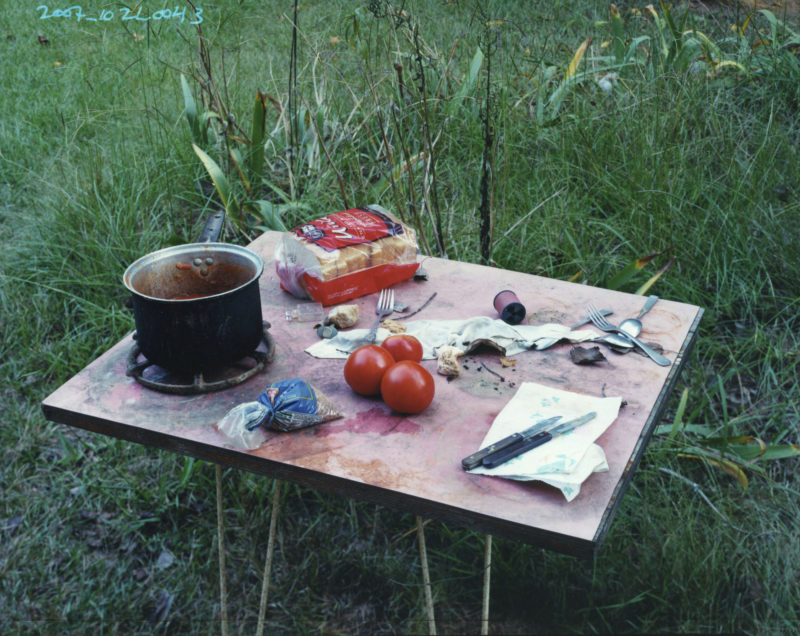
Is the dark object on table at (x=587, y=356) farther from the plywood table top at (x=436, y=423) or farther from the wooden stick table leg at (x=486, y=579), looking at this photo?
the wooden stick table leg at (x=486, y=579)

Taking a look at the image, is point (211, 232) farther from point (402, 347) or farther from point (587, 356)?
point (587, 356)

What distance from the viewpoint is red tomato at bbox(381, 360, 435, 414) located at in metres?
1.85

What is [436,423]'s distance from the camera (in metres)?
1.89

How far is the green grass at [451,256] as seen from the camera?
9.08ft

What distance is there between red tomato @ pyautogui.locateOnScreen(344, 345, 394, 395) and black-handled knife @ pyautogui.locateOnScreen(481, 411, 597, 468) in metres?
0.36

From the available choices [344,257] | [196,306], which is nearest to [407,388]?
[196,306]

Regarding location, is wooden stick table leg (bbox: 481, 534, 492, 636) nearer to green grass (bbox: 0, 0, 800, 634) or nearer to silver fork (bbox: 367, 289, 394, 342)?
green grass (bbox: 0, 0, 800, 634)

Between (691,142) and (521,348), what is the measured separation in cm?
237

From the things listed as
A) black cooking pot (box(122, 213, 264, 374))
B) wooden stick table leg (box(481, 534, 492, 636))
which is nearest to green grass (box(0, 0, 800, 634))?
wooden stick table leg (box(481, 534, 492, 636))

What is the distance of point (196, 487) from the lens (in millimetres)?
3256

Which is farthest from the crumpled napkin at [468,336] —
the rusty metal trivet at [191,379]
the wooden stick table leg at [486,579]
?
the wooden stick table leg at [486,579]

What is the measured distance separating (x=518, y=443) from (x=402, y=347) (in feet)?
1.49

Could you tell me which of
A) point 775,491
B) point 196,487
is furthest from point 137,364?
point 775,491

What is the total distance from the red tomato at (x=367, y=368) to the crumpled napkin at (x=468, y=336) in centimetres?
21
